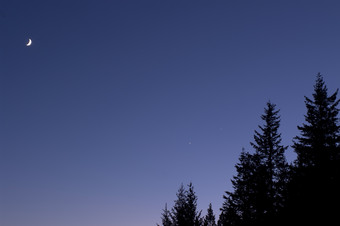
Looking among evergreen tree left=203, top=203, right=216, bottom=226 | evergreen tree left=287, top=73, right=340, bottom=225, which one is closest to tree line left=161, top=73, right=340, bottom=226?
evergreen tree left=287, top=73, right=340, bottom=225

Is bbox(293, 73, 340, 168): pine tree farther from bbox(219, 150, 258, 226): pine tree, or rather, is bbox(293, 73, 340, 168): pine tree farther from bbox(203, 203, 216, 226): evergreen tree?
bbox(203, 203, 216, 226): evergreen tree

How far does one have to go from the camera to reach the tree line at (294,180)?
19.2m

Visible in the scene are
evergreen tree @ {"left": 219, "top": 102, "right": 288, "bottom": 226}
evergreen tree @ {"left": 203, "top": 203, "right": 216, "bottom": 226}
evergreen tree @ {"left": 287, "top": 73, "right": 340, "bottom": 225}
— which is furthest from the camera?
evergreen tree @ {"left": 203, "top": 203, "right": 216, "bottom": 226}

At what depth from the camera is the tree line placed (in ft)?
62.9

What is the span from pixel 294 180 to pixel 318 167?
1.88 metres

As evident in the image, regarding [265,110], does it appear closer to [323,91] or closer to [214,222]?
[323,91]

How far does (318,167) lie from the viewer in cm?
2072

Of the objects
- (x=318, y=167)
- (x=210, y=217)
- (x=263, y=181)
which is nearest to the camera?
(x=318, y=167)

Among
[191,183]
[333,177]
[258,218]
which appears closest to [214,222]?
[191,183]

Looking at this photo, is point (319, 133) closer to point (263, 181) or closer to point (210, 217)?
point (263, 181)

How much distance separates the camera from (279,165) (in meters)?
28.8

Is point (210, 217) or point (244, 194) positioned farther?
point (210, 217)

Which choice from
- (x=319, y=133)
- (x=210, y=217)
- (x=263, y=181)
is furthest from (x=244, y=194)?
(x=210, y=217)

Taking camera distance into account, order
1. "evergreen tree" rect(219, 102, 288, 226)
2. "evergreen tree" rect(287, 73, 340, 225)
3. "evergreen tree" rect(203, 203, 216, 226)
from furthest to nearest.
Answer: "evergreen tree" rect(203, 203, 216, 226), "evergreen tree" rect(219, 102, 288, 226), "evergreen tree" rect(287, 73, 340, 225)
